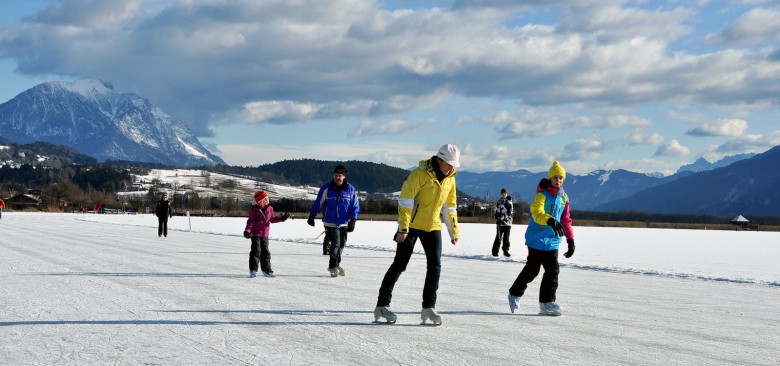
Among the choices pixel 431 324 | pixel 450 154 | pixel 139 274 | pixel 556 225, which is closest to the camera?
pixel 450 154

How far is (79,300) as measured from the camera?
9.23 m

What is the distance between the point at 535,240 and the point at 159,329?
4461 mm

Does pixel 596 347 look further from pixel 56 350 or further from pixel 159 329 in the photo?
pixel 56 350

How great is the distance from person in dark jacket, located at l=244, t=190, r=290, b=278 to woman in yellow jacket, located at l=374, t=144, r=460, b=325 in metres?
5.30

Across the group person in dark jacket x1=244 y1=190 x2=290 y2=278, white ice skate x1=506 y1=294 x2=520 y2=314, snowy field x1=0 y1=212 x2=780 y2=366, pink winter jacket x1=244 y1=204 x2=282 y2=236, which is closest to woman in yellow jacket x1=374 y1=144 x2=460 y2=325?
snowy field x1=0 y1=212 x2=780 y2=366

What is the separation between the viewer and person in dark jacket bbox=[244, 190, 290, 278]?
12789 millimetres

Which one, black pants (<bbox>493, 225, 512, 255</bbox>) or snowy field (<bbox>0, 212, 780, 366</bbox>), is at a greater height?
black pants (<bbox>493, 225, 512, 255</bbox>)

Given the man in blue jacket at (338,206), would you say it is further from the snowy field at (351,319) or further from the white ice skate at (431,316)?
the white ice skate at (431,316)

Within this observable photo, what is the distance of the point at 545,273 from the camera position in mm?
8875

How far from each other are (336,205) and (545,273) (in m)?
5.25

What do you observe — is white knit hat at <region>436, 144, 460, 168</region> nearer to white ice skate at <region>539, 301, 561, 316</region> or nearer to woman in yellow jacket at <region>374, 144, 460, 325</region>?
woman in yellow jacket at <region>374, 144, 460, 325</region>

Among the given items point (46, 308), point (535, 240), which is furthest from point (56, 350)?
point (535, 240)

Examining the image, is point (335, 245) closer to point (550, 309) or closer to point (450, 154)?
point (550, 309)

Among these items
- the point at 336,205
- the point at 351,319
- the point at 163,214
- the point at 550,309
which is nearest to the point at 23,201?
the point at 163,214
